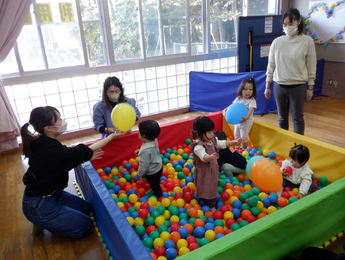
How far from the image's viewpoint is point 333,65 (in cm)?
520

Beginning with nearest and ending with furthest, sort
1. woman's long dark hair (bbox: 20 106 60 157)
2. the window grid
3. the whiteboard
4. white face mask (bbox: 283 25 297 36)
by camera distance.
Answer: woman's long dark hair (bbox: 20 106 60 157) → white face mask (bbox: 283 25 297 36) → the window grid → the whiteboard

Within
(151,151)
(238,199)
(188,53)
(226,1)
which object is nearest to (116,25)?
(188,53)

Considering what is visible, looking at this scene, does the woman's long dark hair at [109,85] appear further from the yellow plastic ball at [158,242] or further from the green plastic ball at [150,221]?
the yellow plastic ball at [158,242]

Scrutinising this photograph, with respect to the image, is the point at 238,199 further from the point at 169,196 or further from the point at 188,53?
the point at 188,53

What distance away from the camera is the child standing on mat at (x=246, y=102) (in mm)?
2736

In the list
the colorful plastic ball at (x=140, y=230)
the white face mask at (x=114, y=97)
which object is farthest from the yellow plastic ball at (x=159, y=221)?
the white face mask at (x=114, y=97)

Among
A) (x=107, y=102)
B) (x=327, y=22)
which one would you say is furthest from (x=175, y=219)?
(x=327, y=22)

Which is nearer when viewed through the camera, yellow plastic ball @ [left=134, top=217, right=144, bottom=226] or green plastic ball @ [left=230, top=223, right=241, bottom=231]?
green plastic ball @ [left=230, top=223, right=241, bottom=231]

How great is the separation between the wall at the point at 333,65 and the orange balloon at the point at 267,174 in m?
4.25

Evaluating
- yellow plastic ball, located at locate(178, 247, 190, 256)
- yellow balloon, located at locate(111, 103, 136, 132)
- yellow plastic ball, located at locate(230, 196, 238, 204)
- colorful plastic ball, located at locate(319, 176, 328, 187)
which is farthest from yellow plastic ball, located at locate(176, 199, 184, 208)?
colorful plastic ball, located at locate(319, 176, 328, 187)

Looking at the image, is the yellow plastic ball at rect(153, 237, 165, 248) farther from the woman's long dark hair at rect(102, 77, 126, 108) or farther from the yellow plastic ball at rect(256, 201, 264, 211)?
the woman's long dark hair at rect(102, 77, 126, 108)

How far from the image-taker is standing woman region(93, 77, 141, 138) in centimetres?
254

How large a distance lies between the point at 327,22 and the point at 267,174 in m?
4.60

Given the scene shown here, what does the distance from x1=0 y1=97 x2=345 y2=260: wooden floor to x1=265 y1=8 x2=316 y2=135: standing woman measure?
1053 millimetres
